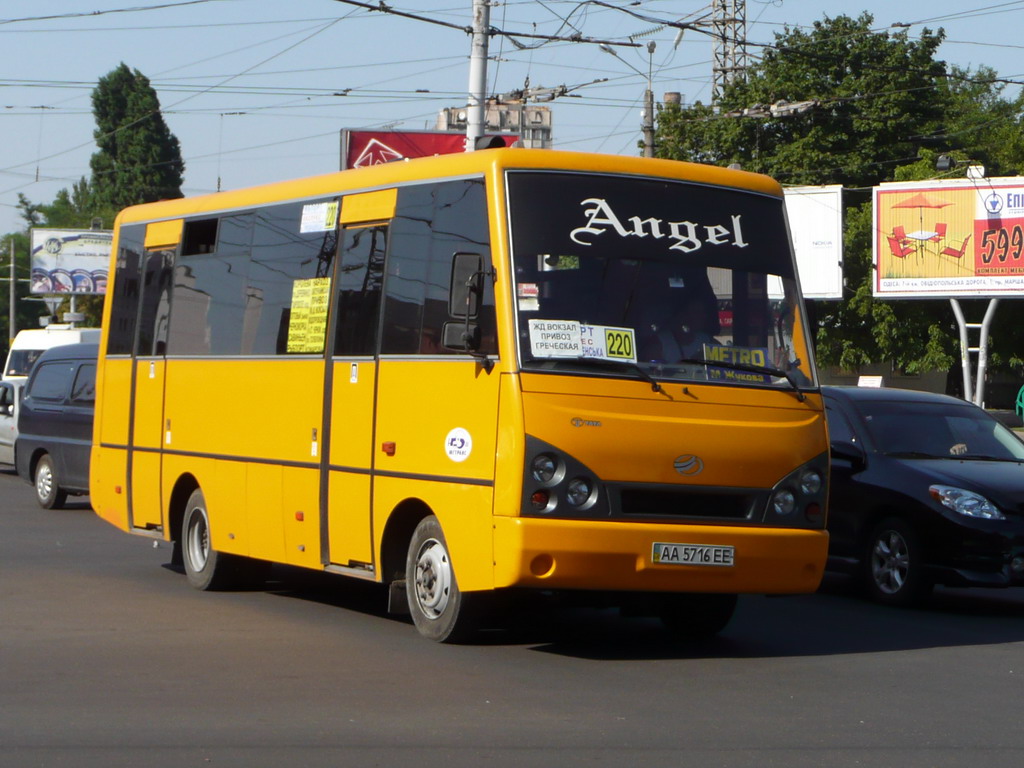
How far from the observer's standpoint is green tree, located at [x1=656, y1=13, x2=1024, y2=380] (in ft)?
178

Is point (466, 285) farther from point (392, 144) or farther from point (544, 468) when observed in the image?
point (392, 144)

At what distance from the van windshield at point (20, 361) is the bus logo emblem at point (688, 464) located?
36.0 m

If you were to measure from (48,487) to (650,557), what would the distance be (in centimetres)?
1331

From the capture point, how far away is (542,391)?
884 centimetres

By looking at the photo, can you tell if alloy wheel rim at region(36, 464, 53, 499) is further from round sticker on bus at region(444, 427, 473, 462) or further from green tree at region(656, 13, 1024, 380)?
green tree at region(656, 13, 1024, 380)

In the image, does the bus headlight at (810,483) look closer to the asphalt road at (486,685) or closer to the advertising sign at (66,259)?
the asphalt road at (486,685)

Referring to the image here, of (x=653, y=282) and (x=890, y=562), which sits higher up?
(x=653, y=282)

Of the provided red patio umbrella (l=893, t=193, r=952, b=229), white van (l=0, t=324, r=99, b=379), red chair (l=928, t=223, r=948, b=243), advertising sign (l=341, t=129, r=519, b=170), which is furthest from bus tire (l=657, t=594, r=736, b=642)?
red patio umbrella (l=893, t=193, r=952, b=229)

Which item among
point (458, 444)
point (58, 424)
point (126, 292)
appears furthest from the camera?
point (58, 424)

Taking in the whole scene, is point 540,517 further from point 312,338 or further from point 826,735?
point 312,338

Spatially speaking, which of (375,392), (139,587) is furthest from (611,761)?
(139,587)

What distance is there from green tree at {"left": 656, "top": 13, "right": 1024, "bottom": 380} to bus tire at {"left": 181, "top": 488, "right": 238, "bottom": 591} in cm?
4352

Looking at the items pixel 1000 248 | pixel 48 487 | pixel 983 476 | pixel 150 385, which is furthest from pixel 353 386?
pixel 1000 248

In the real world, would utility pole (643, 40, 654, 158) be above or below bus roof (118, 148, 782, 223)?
above
